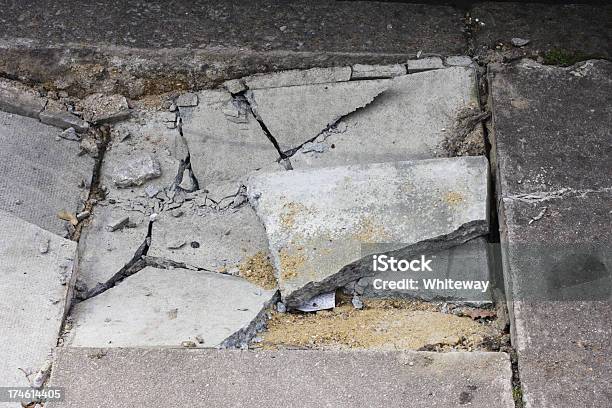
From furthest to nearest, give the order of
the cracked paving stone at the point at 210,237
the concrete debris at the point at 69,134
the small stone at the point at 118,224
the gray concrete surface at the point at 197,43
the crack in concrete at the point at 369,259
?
1. the gray concrete surface at the point at 197,43
2. the concrete debris at the point at 69,134
3. the small stone at the point at 118,224
4. the cracked paving stone at the point at 210,237
5. the crack in concrete at the point at 369,259

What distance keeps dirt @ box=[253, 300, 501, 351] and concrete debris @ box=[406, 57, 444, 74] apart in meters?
1.05

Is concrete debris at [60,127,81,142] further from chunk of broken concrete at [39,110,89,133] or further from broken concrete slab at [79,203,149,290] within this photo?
broken concrete slab at [79,203,149,290]

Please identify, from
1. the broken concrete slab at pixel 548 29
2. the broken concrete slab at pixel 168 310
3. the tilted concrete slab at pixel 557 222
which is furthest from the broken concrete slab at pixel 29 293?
the broken concrete slab at pixel 548 29

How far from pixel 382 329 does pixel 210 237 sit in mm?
756

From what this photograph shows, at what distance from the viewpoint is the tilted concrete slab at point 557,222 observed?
2590 mm

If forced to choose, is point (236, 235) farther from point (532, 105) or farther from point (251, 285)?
point (532, 105)

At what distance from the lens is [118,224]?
10.6ft

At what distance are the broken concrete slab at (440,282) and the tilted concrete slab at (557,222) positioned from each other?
12 centimetres

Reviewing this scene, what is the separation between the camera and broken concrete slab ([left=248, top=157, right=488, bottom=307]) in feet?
9.55

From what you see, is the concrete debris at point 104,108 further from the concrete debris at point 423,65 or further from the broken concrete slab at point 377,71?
the concrete debris at point 423,65

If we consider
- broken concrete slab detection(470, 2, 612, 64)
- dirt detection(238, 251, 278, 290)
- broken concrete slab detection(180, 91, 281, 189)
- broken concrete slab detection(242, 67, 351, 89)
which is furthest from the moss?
dirt detection(238, 251, 278, 290)

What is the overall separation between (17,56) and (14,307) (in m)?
1.28

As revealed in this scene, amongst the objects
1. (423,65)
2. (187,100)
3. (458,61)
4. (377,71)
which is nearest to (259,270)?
(187,100)

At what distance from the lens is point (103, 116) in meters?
3.56
